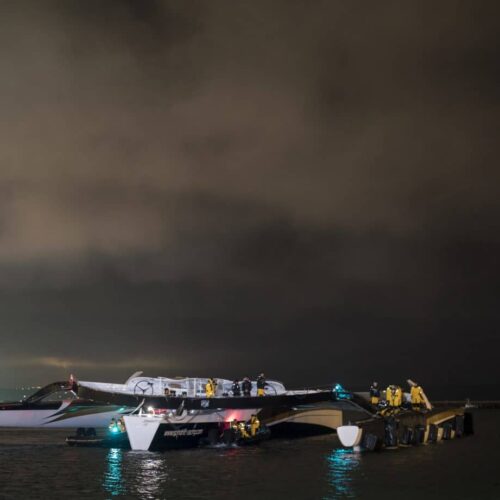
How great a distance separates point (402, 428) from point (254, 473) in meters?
14.7

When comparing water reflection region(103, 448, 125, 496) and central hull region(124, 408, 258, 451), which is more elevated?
central hull region(124, 408, 258, 451)

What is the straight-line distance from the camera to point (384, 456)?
40594 millimetres

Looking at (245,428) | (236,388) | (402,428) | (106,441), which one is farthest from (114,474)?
(236,388)

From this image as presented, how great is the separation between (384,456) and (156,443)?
46.6 feet

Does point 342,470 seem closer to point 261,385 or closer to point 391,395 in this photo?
point 391,395

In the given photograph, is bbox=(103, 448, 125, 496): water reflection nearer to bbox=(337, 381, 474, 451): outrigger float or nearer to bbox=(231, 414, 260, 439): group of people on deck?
bbox=(231, 414, 260, 439): group of people on deck

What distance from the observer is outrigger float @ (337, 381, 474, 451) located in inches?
1672

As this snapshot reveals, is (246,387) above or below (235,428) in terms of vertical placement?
above

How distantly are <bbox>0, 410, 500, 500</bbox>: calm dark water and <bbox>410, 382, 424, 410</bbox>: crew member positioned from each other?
3.14 m

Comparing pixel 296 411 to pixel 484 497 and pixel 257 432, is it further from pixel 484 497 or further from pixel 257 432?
pixel 484 497

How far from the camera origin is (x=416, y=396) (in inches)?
1932

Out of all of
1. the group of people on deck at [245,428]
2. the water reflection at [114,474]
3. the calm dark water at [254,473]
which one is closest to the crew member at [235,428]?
the group of people on deck at [245,428]

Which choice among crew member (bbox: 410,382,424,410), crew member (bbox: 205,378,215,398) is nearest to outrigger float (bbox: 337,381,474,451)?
crew member (bbox: 410,382,424,410)

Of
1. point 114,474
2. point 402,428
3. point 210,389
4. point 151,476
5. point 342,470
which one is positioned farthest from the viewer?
point 210,389
